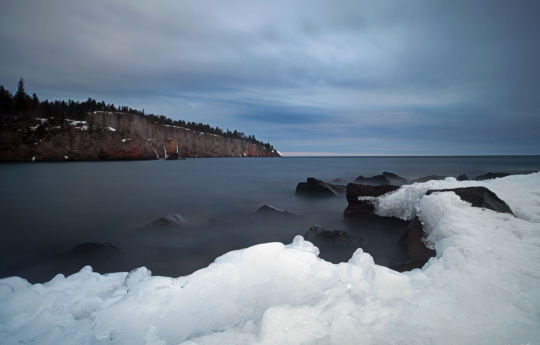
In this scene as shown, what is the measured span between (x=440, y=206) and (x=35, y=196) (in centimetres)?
1783

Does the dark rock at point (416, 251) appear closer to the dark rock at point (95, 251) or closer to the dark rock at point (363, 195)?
the dark rock at point (363, 195)

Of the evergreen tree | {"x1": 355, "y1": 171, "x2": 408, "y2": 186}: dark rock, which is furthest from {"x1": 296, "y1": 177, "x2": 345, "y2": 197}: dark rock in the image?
the evergreen tree

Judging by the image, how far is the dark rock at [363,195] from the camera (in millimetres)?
7100

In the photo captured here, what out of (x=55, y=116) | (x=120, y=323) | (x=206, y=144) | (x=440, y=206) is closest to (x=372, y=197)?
(x=440, y=206)

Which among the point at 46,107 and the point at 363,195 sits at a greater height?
the point at 46,107

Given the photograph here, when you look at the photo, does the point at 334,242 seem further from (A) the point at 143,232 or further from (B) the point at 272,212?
(A) the point at 143,232

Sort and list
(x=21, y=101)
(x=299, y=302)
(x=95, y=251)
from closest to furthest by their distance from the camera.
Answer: (x=299, y=302), (x=95, y=251), (x=21, y=101)

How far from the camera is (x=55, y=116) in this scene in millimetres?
51406

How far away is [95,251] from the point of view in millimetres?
5219

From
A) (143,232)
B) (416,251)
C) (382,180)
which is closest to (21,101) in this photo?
(143,232)

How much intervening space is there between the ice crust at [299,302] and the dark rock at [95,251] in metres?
2.90

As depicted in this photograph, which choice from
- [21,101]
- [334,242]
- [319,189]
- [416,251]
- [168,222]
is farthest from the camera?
[21,101]

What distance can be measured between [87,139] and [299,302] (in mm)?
63817

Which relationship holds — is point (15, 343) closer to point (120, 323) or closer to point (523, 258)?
point (120, 323)
